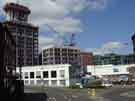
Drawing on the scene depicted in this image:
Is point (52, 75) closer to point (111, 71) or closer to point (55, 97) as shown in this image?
point (111, 71)

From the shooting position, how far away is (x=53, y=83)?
148 m

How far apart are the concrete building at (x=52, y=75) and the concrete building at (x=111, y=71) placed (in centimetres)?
3532

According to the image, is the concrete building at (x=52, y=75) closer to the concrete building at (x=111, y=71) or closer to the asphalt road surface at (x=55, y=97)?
the concrete building at (x=111, y=71)

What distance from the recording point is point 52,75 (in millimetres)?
149000

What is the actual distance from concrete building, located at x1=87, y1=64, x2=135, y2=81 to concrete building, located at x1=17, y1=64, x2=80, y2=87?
35.3 metres

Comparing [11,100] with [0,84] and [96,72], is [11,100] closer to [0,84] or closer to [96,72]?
[0,84]

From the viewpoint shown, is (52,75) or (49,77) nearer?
(52,75)

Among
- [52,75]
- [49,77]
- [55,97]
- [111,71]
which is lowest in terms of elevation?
[55,97]

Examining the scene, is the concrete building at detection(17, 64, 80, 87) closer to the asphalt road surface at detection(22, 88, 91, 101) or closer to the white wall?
the white wall

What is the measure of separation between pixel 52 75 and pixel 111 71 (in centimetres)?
4831

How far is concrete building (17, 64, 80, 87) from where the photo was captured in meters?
144

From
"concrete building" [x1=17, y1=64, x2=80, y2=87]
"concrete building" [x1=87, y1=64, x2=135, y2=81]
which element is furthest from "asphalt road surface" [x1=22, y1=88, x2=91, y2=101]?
"concrete building" [x1=87, y1=64, x2=135, y2=81]

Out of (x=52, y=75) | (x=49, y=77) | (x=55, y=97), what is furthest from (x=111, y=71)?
(x=55, y=97)

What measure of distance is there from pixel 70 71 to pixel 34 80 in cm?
2280
